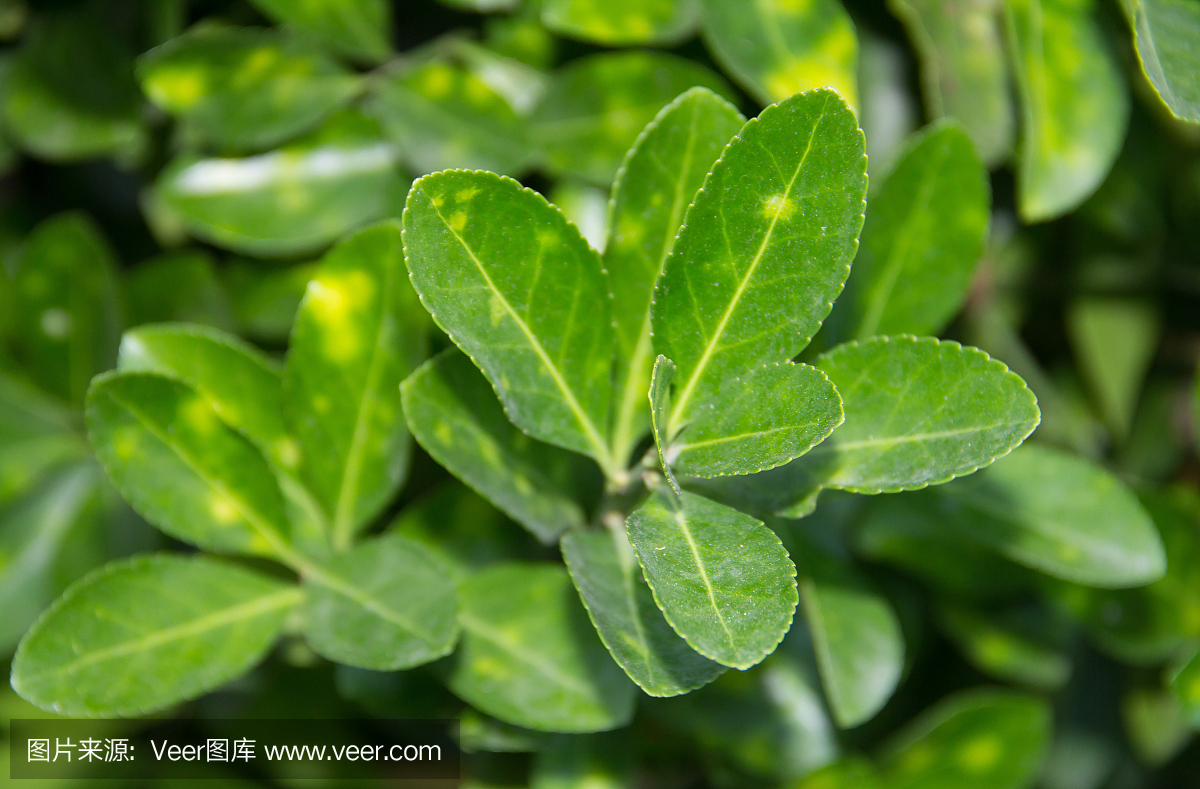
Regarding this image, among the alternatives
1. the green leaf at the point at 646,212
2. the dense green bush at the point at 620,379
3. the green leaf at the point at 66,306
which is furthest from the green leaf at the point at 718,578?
the green leaf at the point at 66,306

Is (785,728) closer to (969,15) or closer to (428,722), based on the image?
(428,722)

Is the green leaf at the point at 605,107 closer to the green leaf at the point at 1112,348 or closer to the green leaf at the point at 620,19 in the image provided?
the green leaf at the point at 620,19

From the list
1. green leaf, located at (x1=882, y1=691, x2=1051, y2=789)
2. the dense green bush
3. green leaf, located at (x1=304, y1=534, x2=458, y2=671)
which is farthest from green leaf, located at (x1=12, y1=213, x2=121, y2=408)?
green leaf, located at (x1=882, y1=691, x2=1051, y2=789)

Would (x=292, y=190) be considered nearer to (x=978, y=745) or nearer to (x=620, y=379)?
(x=620, y=379)

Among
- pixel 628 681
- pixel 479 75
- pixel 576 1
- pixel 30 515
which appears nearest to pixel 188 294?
pixel 30 515

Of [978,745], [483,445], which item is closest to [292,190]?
[483,445]
